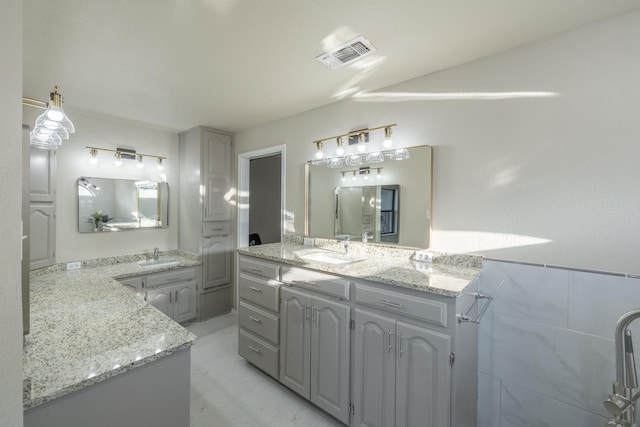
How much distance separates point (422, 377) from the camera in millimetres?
1464

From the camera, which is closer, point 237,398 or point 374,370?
point 374,370

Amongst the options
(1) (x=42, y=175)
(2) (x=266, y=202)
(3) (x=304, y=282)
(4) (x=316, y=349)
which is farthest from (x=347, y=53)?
(2) (x=266, y=202)

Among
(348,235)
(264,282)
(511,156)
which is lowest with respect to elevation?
(264,282)

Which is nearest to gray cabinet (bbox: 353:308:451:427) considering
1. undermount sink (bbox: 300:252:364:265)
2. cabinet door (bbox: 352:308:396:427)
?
cabinet door (bbox: 352:308:396:427)

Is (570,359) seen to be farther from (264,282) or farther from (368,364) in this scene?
(264,282)

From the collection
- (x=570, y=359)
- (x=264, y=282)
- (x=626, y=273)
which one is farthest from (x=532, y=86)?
(x=264, y=282)

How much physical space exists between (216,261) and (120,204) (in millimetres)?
1307

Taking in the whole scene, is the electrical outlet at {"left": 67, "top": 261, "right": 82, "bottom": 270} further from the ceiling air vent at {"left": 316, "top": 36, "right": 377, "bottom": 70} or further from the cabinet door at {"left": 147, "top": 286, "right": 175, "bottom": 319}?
the ceiling air vent at {"left": 316, "top": 36, "right": 377, "bottom": 70}

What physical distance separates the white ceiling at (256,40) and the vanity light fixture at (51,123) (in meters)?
0.48

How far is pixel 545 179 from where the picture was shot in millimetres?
1620

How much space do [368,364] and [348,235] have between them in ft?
3.78

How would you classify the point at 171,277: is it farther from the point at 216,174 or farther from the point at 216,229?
the point at 216,174

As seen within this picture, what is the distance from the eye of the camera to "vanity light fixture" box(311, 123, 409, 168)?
2.20m

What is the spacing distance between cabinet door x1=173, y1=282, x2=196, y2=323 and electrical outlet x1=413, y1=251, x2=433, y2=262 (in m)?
2.72
